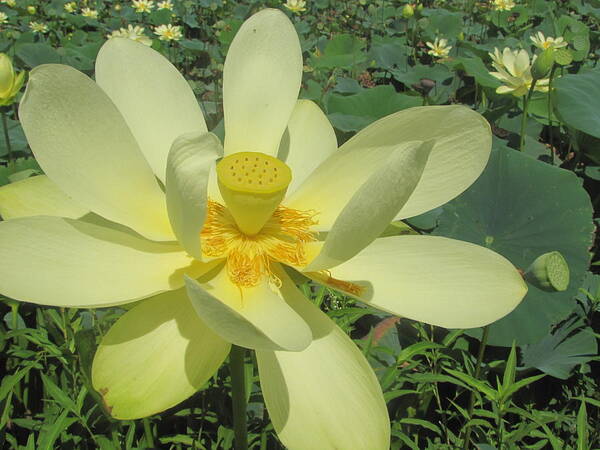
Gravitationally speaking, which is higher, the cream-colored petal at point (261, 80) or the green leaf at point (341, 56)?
the cream-colored petal at point (261, 80)

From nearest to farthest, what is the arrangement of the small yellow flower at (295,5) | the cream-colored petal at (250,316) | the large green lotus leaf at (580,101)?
1. the cream-colored petal at (250,316)
2. the large green lotus leaf at (580,101)
3. the small yellow flower at (295,5)

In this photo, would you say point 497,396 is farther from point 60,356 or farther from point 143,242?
point 60,356

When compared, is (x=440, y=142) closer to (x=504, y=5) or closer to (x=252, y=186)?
(x=252, y=186)

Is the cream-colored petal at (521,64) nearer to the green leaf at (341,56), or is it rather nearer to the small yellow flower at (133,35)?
the green leaf at (341,56)

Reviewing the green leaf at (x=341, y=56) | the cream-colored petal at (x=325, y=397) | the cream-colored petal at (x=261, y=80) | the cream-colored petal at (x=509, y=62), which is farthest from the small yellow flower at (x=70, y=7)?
the cream-colored petal at (x=325, y=397)

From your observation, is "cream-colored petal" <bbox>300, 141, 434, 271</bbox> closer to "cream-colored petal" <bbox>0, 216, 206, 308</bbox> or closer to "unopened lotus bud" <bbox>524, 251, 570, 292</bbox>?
"cream-colored petal" <bbox>0, 216, 206, 308</bbox>

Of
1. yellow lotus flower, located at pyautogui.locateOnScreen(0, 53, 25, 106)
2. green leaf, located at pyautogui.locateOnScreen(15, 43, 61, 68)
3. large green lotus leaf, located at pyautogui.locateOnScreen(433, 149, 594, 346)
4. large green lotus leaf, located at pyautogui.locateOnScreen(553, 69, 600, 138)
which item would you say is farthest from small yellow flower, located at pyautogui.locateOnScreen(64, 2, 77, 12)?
large green lotus leaf, located at pyautogui.locateOnScreen(433, 149, 594, 346)

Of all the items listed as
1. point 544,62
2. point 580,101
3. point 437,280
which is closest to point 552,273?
point 437,280
